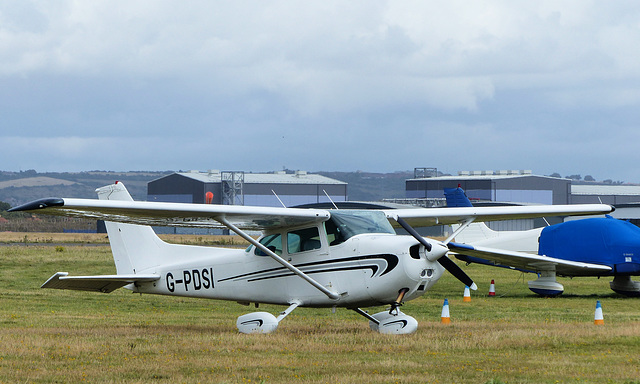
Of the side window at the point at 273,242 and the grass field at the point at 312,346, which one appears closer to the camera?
the grass field at the point at 312,346

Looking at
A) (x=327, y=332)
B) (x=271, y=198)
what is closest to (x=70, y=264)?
(x=327, y=332)

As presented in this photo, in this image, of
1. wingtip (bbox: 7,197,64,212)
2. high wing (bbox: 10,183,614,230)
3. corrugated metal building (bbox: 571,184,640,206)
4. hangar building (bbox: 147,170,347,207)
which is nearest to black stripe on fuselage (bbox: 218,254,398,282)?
high wing (bbox: 10,183,614,230)

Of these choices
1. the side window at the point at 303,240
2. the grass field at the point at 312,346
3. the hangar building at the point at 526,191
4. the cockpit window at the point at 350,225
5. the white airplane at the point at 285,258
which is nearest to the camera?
the grass field at the point at 312,346

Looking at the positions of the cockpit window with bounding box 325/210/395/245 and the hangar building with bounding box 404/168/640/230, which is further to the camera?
the hangar building with bounding box 404/168/640/230

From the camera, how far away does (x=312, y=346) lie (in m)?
12.3

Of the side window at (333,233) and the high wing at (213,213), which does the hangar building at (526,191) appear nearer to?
the high wing at (213,213)

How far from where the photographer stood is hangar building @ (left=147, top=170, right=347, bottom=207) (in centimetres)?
10162

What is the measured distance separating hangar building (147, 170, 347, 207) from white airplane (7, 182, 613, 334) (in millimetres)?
83454

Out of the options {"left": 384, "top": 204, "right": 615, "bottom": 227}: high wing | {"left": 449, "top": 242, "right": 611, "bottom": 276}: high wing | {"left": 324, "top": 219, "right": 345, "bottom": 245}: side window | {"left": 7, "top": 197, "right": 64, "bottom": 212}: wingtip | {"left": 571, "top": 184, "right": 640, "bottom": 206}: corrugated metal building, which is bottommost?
{"left": 571, "top": 184, "right": 640, "bottom": 206}: corrugated metal building

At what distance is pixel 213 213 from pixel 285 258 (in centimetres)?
167

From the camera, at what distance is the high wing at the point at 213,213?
40.0ft

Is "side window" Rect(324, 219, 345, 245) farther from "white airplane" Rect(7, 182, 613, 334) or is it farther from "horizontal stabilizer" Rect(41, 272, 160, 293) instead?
"horizontal stabilizer" Rect(41, 272, 160, 293)

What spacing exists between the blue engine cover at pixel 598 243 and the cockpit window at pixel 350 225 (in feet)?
41.9

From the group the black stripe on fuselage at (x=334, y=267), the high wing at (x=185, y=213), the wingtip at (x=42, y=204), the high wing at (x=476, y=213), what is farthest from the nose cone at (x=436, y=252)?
the wingtip at (x=42, y=204)
